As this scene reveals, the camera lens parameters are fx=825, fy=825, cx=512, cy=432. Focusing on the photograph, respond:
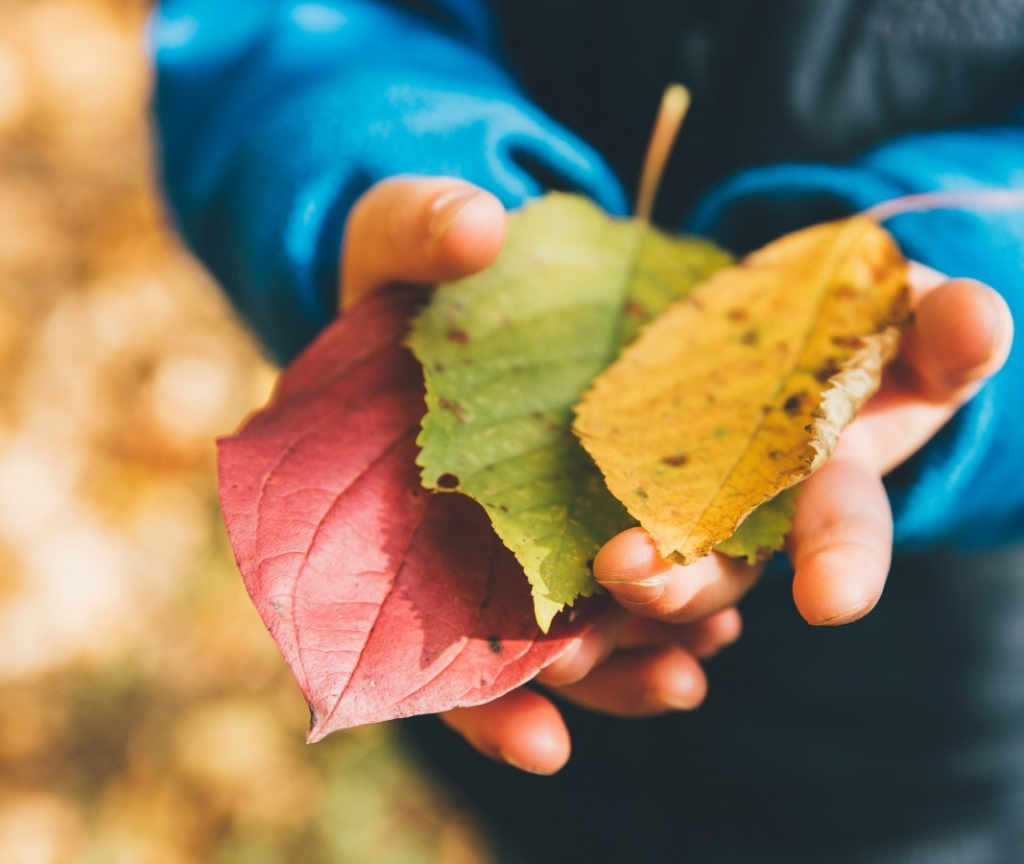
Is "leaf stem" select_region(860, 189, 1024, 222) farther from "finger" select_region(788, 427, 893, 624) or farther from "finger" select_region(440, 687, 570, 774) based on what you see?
"finger" select_region(440, 687, 570, 774)

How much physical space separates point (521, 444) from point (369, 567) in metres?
0.10

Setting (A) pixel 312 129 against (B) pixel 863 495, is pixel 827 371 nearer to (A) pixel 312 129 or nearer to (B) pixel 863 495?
(B) pixel 863 495

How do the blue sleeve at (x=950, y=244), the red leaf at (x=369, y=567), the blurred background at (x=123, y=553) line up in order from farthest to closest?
1. the blurred background at (x=123, y=553)
2. the blue sleeve at (x=950, y=244)
3. the red leaf at (x=369, y=567)

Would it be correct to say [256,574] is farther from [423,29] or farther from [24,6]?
[24,6]

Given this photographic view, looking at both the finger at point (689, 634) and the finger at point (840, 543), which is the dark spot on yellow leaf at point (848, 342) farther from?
the finger at point (689, 634)

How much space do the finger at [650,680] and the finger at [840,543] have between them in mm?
139

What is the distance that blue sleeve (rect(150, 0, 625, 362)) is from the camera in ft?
2.22

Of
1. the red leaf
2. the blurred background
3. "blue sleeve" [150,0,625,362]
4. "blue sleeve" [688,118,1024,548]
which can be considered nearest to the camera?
the red leaf

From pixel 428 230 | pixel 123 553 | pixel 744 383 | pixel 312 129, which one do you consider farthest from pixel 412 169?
pixel 123 553

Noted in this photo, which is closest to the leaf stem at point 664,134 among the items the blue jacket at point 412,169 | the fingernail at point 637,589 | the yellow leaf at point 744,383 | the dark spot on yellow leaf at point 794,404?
the blue jacket at point 412,169

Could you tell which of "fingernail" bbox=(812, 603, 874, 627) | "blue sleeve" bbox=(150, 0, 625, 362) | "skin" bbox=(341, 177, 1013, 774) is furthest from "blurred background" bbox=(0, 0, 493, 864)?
"fingernail" bbox=(812, 603, 874, 627)

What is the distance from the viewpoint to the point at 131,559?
4.90 feet

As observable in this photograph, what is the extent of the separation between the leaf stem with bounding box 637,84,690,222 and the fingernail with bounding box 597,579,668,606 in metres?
0.39

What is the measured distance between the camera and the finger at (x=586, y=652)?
0.40 m
